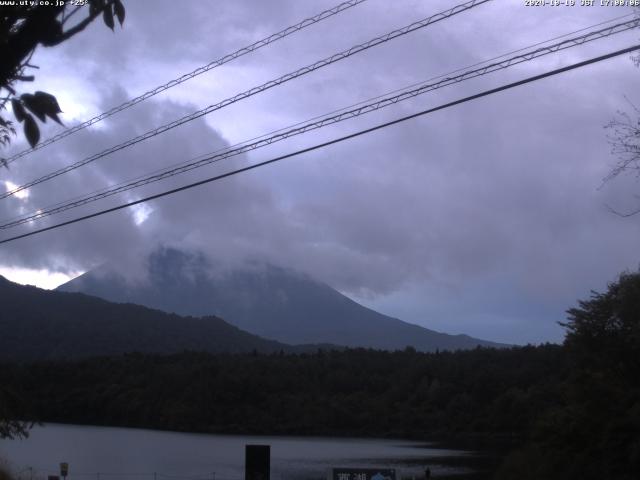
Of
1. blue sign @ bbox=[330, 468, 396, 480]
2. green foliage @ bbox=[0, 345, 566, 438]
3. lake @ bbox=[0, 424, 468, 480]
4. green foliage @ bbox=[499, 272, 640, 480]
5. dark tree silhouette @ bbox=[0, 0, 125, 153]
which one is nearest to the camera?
dark tree silhouette @ bbox=[0, 0, 125, 153]

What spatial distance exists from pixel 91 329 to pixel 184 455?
313 ft

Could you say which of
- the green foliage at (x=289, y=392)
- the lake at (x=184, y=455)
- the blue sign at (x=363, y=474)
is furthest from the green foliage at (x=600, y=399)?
the green foliage at (x=289, y=392)

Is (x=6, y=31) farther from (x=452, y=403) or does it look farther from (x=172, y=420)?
(x=172, y=420)

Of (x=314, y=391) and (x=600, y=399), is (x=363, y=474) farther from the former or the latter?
(x=314, y=391)

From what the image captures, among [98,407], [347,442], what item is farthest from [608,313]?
[98,407]

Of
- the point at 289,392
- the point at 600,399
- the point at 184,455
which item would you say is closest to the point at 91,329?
the point at 289,392

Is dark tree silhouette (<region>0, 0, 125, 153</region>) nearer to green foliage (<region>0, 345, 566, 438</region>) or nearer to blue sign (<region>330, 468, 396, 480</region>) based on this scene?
blue sign (<region>330, 468, 396, 480</region>)

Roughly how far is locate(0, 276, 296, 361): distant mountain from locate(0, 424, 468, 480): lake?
50296mm

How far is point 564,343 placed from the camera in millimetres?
29141

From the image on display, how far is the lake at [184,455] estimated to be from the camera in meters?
44.2

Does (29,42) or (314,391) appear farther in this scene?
(314,391)

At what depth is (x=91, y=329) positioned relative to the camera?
14825cm

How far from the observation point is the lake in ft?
145

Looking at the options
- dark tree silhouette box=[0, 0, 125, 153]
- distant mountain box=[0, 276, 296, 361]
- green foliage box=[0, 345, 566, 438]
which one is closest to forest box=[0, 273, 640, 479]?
green foliage box=[0, 345, 566, 438]
